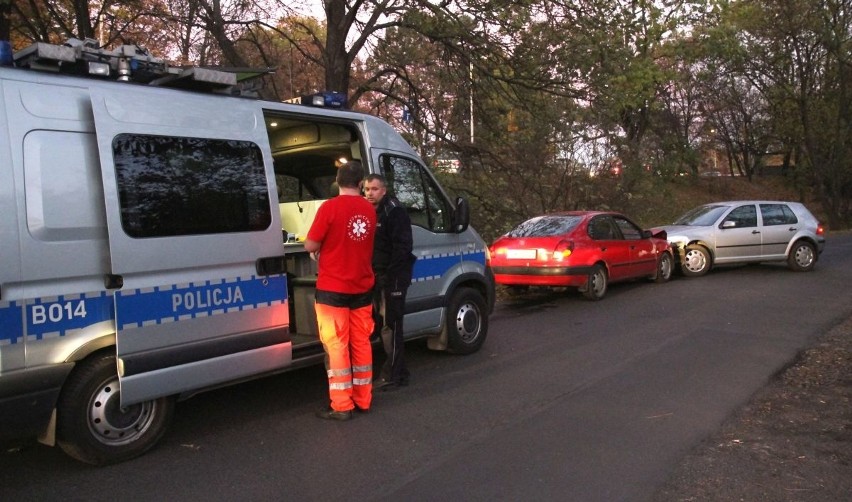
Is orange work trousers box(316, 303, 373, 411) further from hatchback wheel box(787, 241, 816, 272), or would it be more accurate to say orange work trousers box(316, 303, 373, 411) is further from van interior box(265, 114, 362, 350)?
hatchback wheel box(787, 241, 816, 272)

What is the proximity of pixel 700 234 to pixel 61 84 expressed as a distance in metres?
12.5

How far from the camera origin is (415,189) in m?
6.52

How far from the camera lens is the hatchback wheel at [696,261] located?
1373 centimetres

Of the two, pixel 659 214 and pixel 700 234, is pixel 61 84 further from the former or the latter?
pixel 659 214

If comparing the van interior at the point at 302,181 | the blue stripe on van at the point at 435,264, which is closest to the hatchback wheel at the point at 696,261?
the blue stripe on van at the point at 435,264

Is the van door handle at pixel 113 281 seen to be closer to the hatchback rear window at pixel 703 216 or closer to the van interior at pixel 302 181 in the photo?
the van interior at pixel 302 181

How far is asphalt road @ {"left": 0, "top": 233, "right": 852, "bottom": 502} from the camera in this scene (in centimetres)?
390

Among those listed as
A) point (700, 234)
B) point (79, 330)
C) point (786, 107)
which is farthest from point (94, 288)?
point (786, 107)

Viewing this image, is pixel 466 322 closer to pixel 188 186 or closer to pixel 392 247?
pixel 392 247

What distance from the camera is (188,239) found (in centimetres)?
440

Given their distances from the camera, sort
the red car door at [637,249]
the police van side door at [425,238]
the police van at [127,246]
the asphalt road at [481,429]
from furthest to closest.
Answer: the red car door at [637,249] → the police van side door at [425,238] → the asphalt road at [481,429] → the police van at [127,246]

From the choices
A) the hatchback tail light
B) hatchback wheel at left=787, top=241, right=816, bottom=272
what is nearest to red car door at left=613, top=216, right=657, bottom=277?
the hatchback tail light

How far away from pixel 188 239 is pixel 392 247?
66.4 inches

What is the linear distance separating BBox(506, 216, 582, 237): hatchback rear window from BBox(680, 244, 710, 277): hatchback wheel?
3.85m
